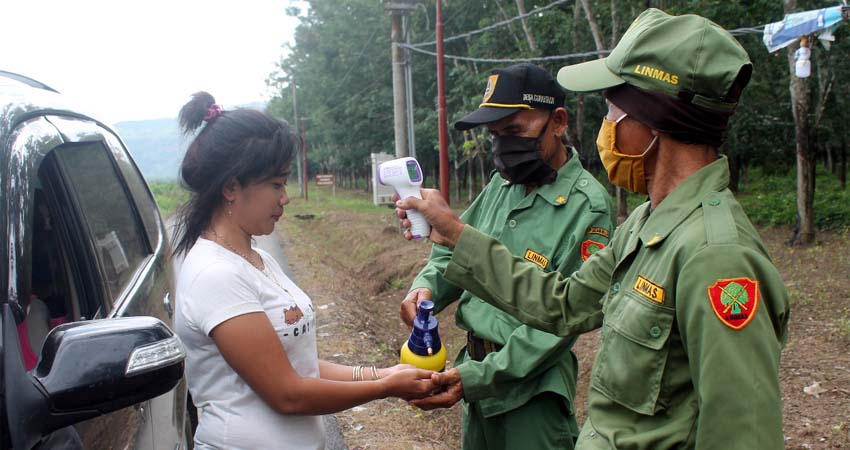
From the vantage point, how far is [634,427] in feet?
4.85

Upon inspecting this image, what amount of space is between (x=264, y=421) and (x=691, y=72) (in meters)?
1.47

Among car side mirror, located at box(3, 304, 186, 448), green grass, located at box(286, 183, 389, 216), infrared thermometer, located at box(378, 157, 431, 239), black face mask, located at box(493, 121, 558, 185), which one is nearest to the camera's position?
car side mirror, located at box(3, 304, 186, 448)

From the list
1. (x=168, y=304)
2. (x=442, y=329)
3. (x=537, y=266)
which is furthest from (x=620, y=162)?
(x=442, y=329)

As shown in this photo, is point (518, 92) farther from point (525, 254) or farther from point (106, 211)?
point (106, 211)

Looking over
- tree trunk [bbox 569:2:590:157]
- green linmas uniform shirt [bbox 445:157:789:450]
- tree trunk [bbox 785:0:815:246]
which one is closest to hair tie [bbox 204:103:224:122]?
green linmas uniform shirt [bbox 445:157:789:450]

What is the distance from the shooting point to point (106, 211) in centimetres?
262

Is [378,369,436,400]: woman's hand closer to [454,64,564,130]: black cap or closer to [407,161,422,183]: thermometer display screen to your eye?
[407,161,422,183]: thermometer display screen

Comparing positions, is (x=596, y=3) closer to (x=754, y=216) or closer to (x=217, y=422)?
(x=754, y=216)

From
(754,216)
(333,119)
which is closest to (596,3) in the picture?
(754,216)

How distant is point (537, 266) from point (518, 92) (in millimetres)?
718

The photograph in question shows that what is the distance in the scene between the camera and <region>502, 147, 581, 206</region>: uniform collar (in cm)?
247

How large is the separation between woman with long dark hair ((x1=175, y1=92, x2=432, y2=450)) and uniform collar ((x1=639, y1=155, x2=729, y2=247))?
1041 mm

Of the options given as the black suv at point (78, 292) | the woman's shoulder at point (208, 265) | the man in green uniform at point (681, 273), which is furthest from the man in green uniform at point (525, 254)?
the black suv at point (78, 292)

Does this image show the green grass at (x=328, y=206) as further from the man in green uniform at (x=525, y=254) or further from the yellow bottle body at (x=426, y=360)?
the yellow bottle body at (x=426, y=360)
